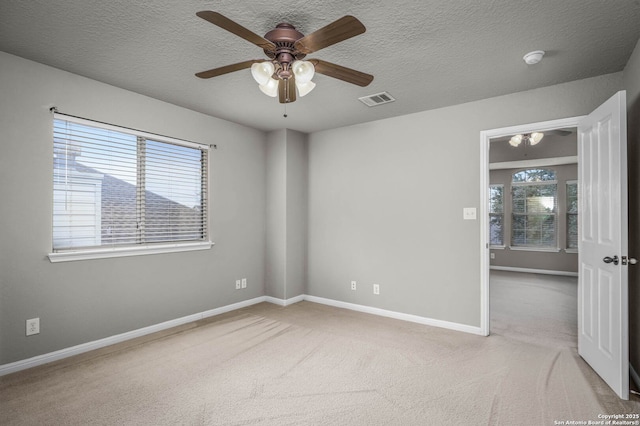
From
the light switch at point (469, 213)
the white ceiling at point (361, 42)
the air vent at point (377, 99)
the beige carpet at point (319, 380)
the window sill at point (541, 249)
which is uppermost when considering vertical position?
the white ceiling at point (361, 42)

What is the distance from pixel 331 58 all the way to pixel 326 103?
1.00m

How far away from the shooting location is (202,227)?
4.11 metres

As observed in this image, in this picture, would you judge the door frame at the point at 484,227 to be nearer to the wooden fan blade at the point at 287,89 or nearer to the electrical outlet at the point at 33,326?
the wooden fan blade at the point at 287,89

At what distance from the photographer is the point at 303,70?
6.57ft

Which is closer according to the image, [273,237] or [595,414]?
[595,414]

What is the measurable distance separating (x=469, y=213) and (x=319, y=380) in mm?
2343

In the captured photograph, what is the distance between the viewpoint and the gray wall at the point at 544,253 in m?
6.84

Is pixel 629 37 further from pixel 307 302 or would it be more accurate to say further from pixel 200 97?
pixel 307 302

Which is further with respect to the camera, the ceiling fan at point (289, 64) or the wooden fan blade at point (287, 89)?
the wooden fan blade at point (287, 89)

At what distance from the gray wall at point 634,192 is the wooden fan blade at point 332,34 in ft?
7.31

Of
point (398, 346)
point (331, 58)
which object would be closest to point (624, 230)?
point (398, 346)

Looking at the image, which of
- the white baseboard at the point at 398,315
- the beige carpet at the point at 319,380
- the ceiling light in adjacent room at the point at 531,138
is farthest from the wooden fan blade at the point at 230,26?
the ceiling light in adjacent room at the point at 531,138

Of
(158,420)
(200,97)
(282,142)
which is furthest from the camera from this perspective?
(282,142)

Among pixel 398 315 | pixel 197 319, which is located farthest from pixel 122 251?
pixel 398 315
